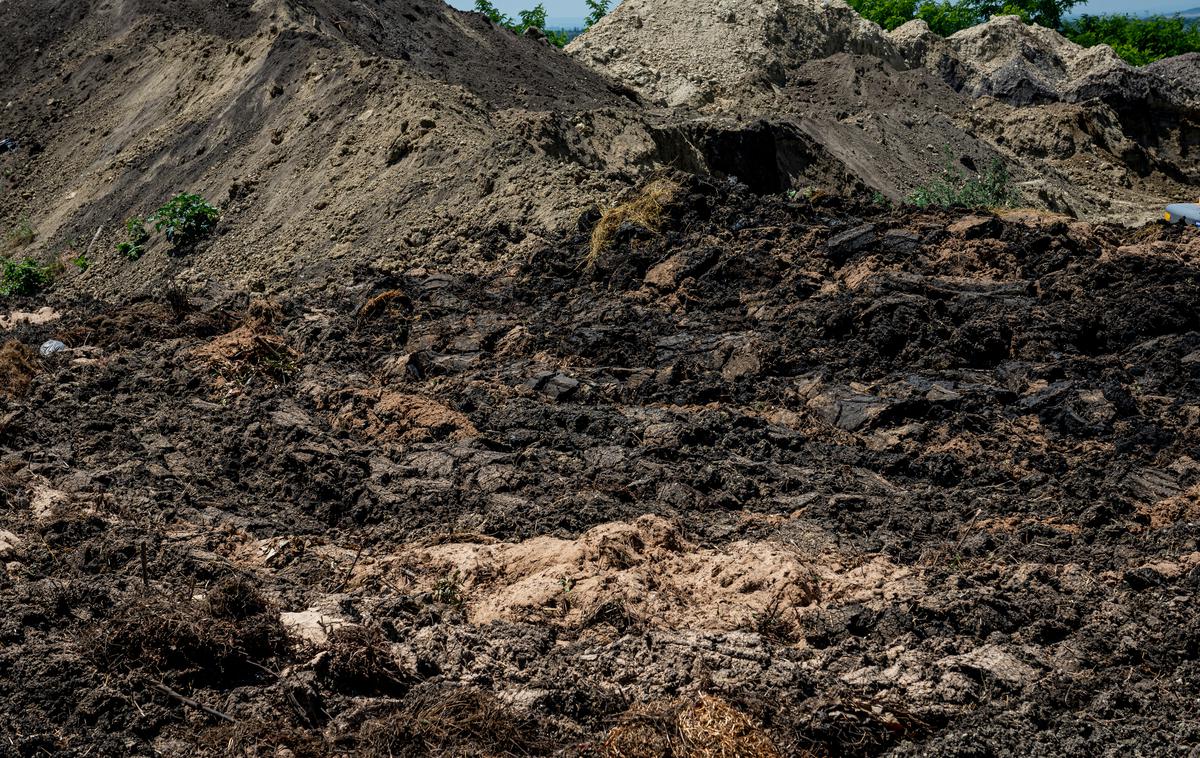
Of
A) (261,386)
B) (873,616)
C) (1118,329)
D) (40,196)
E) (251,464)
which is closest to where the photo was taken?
(873,616)

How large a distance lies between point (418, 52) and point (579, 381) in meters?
13.2

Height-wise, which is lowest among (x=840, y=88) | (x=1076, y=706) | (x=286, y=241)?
(x=1076, y=706)

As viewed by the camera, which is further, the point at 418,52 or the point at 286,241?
the point at 418,52

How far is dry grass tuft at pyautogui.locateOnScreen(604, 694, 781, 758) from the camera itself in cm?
460

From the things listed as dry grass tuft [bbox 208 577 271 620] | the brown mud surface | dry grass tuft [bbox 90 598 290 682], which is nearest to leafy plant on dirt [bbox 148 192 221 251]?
the brown mud surface

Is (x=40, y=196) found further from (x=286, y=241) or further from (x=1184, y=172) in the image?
(x=1184, y=172)

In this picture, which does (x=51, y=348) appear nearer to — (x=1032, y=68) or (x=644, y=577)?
(x=644, y=577)

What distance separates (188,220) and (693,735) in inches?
467

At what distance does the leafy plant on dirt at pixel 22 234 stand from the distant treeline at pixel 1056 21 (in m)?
34.0

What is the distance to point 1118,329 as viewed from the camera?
358 inches

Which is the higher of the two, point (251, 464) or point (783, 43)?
point (783, 43)

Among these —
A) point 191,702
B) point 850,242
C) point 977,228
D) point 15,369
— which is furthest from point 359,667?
point 977,228

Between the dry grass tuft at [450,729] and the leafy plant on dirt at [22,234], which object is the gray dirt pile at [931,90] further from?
the dry grass tuft at [450,729]

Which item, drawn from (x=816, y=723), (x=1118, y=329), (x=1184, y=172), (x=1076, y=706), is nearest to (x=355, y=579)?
(x=816, y=723)
